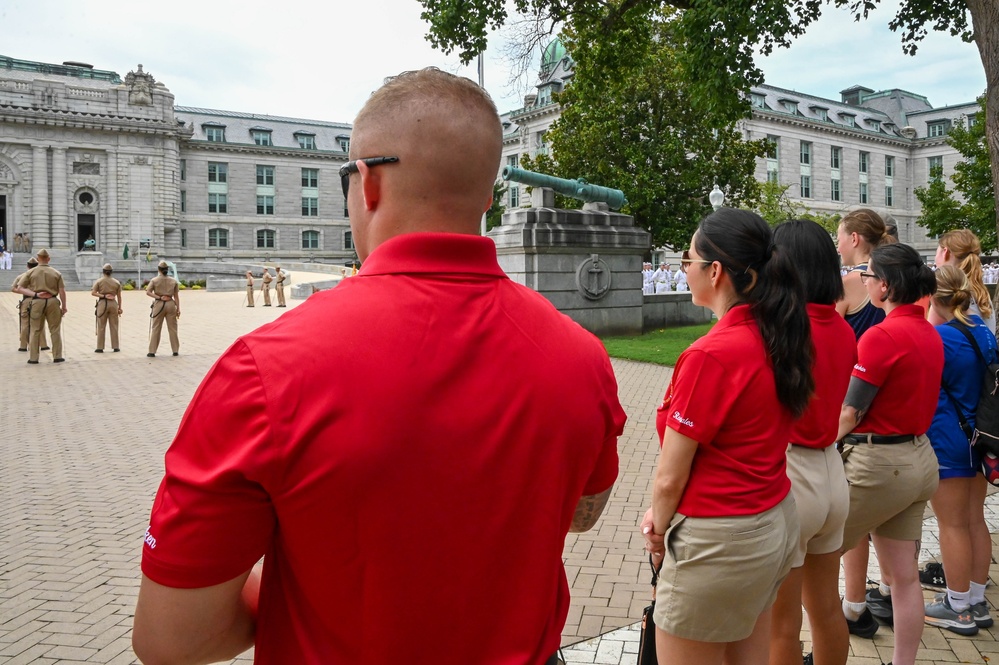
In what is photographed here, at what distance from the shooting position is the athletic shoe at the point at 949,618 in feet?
14.0

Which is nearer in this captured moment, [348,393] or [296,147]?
[348,393]

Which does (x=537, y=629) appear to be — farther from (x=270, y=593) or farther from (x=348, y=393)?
(x=348, y=393)

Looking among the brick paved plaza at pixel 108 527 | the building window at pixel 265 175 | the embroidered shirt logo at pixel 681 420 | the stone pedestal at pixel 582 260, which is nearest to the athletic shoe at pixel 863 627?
the brick paved plaza at pixel 108 527

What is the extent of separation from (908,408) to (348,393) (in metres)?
3.24

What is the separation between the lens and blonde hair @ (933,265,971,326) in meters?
4.31

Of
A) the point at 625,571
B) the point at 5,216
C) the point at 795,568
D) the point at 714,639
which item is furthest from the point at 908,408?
the point at 5,216

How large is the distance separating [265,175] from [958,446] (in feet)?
267

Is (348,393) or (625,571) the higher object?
(348,393)

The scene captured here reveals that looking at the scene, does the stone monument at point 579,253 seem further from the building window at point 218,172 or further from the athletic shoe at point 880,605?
the building window at point 218,172

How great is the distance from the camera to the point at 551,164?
33.1 meters

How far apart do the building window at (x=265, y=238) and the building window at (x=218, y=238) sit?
3195 millimetres

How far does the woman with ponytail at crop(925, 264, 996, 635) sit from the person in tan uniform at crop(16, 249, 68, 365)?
678 inches

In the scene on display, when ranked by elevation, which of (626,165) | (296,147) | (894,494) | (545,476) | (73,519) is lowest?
(73,519)

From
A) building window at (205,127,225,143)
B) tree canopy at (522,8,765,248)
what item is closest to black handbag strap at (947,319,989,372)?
tree canopy at (522,8,765,248)
